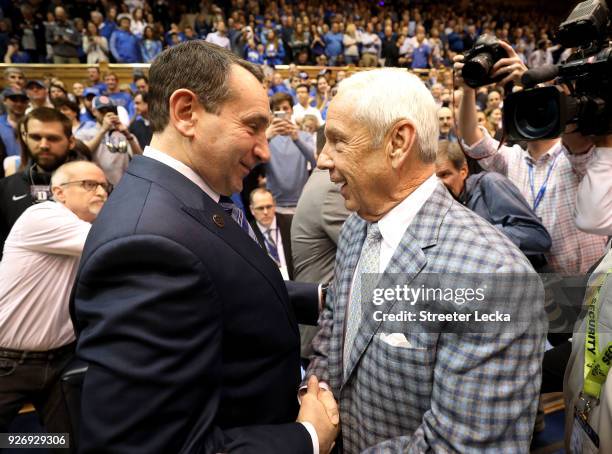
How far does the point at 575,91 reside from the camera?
1381 millimetres

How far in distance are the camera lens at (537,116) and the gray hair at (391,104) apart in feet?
1.45

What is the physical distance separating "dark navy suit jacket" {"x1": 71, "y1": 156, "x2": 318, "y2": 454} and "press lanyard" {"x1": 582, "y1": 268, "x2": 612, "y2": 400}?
0.65 m

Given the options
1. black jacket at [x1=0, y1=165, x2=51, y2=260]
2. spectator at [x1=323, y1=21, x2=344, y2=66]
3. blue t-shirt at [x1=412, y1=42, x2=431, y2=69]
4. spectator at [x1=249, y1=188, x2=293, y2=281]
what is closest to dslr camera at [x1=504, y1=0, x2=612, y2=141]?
spectator at [x1=249, y1=188, x2=293, y2=281]

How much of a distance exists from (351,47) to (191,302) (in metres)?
11.5

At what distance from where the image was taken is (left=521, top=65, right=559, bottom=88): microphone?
1325 mm

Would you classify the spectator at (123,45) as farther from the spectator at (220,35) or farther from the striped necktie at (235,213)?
the striped necktie at (235,213)

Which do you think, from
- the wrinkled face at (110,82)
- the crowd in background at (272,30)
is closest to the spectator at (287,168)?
the wrinkled face at (110,82)

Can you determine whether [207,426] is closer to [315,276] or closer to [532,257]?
[315,276]

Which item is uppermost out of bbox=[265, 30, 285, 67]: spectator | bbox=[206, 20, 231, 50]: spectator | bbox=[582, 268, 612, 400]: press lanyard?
bbox=[206, 20, 231, 50]: spectator

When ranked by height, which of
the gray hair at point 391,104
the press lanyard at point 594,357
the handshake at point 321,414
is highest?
the gray hair at point 391,104

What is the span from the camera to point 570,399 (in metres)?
1.18

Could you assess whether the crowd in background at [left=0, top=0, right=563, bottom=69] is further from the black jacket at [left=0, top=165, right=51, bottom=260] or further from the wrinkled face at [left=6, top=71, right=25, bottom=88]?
the black jacket at [left=0, top=165, right=51, bottom=260]

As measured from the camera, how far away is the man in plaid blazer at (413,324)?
90 cm

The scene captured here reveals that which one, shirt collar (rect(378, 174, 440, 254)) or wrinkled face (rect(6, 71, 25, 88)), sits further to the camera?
wrinkled face (rect(6, 71, 25, 88))
